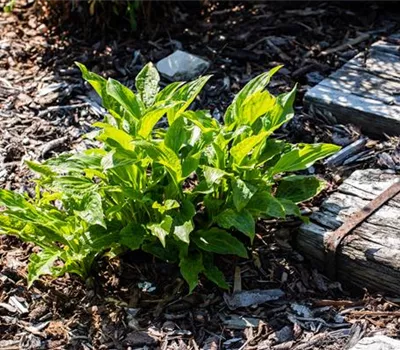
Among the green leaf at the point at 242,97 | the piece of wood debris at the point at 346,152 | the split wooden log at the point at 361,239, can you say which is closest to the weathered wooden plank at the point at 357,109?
the piece of wood debris at the point at 346,152

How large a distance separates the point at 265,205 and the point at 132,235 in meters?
0.51

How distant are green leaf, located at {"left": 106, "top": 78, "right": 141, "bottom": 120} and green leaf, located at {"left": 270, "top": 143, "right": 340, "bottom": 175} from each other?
0.58 metres

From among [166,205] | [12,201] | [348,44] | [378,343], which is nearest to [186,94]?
[166,205]

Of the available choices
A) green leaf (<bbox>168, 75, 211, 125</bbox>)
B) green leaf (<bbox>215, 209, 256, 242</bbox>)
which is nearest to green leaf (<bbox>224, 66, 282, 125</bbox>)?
green leaf (<bbox>168, 75, 211, 125</bbox>)

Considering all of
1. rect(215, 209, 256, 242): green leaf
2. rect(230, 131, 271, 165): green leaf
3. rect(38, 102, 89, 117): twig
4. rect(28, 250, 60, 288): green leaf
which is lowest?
rect(38, 102, 89, 117): twig

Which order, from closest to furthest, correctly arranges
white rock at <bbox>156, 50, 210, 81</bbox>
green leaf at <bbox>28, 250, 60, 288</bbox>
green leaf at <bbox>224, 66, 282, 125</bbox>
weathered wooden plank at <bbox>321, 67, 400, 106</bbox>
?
green leaf at <bbox>28, 250, 60, 288</bbox>
green leaf at <bbox>224, 66, 282, 125</bbox>
weathered wooden plank at <bbox>321, 67, 400, 106</bbox>
white rock at <bbox>156, 50, 210, 81</bbox>

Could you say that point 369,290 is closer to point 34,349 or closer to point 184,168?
point 184,168

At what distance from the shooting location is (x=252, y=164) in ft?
10.2

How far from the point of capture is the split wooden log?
3.14m

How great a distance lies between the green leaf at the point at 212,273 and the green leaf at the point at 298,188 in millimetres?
397

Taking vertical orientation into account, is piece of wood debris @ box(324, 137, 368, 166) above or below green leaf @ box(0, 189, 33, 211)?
below

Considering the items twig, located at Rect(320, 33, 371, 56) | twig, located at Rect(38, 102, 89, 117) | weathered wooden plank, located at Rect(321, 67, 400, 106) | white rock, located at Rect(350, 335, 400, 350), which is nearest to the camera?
white rock, located at Rect(350, 335, 400, 350)

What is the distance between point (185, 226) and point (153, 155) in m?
0.28

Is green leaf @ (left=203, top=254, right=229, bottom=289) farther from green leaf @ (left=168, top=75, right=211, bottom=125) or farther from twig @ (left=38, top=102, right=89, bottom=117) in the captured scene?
twig @ (left=38, top=102, right=89, bottom=117)
